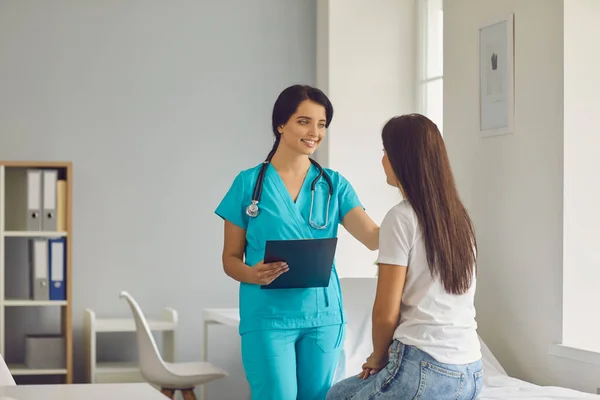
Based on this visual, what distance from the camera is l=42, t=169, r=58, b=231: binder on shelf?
4.25 m

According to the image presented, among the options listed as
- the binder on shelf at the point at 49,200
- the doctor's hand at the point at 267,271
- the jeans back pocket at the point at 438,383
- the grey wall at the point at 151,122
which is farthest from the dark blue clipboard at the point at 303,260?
the grey wall at the point at 151,122

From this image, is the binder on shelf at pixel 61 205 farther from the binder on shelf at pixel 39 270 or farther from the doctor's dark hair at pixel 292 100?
the doctor's dark hair at pixel 292 100

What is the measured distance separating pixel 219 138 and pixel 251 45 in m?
0.54

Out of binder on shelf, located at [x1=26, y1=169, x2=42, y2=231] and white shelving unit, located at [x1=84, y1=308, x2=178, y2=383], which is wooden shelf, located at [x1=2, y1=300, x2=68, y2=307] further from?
binder on shelf, located at [x1=26, y1=169, x2=42, y2=231]

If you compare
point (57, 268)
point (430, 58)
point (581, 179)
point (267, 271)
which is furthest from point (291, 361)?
point (430, 58)

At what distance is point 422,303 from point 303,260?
0.47 meters

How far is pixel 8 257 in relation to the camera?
446 centimetres

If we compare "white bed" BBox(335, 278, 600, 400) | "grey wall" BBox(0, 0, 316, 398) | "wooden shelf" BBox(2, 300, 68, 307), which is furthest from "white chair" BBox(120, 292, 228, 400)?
"white bed" BBox(335, 278, 600, 400)

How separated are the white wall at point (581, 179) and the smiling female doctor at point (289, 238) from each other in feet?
3.00

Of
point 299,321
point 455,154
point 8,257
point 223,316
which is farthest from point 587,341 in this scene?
point 8,257

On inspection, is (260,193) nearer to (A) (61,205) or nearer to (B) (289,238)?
(B) (289,238)

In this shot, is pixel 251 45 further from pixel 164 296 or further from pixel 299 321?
pixel 299 321

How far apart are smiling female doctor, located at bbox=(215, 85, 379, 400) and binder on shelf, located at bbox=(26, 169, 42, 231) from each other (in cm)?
197

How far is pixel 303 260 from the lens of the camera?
235 centimetres
